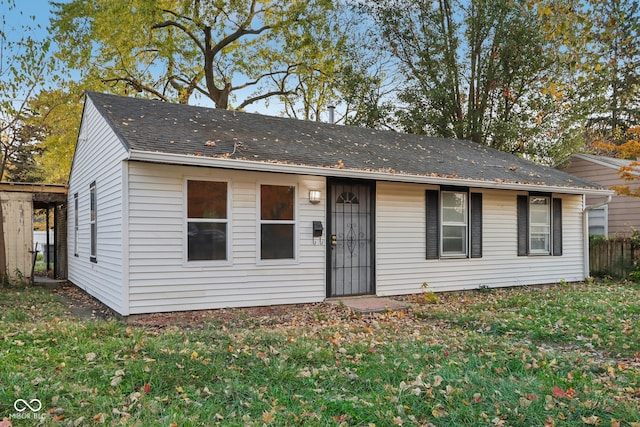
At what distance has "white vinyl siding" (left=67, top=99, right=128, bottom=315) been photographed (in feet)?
24.1

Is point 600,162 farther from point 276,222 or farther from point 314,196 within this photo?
point 276,222

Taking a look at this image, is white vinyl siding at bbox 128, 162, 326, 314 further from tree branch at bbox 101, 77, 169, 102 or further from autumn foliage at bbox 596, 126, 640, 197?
tree branch at bbox 101, 77, 169, 102

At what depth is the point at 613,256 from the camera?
42.9 feet

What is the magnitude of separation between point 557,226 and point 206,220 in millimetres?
8479

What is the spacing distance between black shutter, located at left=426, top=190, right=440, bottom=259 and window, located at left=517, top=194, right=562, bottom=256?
2.36m

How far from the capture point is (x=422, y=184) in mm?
9805

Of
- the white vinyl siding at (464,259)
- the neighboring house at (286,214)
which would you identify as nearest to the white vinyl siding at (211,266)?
the neighboring house at (286,214)

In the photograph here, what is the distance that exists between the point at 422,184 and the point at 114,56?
14039mm

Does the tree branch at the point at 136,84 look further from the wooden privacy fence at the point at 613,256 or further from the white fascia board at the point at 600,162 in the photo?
the wooden privacy fence at the point at 613,256

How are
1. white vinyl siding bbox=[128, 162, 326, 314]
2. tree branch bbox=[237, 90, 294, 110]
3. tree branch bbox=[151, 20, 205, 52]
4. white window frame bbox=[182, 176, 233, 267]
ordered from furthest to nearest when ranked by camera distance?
tree branch bbox=[237, 90, 294, 110] < tree branch bbox=[151, 20, 205, 52] < white window frame bbox=[182, 176, 233, 267] < white vinyl siding bbox=[128, 162, 326, 314]

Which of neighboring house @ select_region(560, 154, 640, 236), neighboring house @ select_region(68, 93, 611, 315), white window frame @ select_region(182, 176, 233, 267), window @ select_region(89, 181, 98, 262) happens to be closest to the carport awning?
neighboring house @ select_region(68, 93, 611, 315)

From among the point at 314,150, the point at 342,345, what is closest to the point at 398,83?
the point at 314,150

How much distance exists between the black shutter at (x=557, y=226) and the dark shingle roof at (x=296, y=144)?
0.53 metres

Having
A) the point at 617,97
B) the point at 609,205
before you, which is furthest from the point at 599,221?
the point at 617,97
